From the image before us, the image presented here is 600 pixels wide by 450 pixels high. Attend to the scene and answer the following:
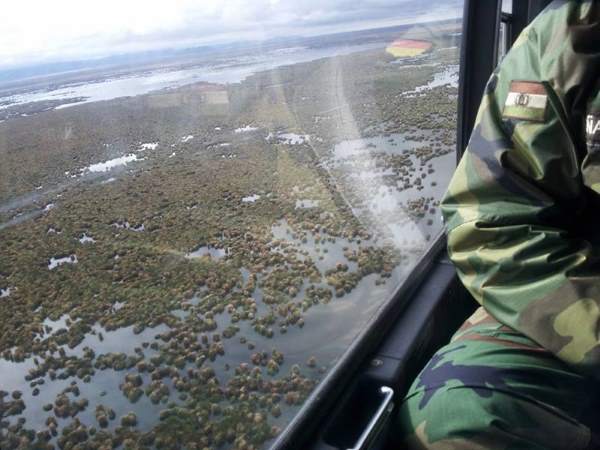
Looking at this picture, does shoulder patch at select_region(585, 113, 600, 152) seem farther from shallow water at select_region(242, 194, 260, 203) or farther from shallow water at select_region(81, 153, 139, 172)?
shallow water at select_region(81, 153, 139, 172)

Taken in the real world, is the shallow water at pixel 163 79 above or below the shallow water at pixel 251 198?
above

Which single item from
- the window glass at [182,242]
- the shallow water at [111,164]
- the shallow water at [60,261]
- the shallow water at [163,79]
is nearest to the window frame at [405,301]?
the window glass at [182,242]

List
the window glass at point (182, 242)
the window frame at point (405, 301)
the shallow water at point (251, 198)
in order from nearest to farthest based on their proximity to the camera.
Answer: the window glass at point (182, 242) < the window frame at point (405, 301) < the shallow water at point (251, 198)

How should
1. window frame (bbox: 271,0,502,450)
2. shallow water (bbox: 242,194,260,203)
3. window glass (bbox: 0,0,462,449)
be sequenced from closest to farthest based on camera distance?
window glass (bbox: 0,0,462,449) → window frame (bbox: 271,0,502,450) → shallow water (bbox: 242,194,260,203)

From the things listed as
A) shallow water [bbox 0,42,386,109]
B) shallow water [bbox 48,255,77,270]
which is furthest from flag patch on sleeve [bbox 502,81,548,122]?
shallow water [bbox 48,255,77,270]

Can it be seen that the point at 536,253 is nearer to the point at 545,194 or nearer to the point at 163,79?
the point at 545,194

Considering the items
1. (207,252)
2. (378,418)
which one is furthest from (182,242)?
(378,418)

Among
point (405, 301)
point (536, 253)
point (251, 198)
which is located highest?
point (251, 198)

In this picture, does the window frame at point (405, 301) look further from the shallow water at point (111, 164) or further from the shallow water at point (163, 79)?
the shallow water at point (163, 79)
